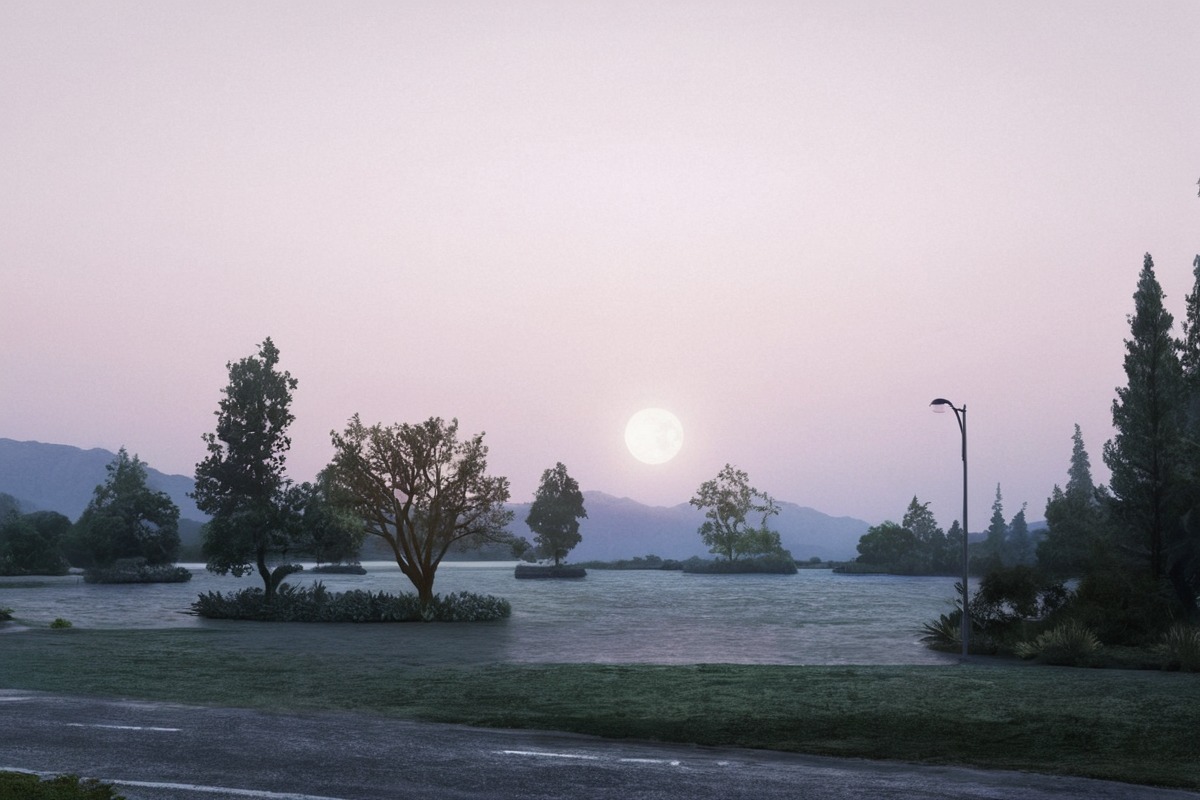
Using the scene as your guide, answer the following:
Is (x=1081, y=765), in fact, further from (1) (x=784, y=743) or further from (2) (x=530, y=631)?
(2) (x=530, y=631)

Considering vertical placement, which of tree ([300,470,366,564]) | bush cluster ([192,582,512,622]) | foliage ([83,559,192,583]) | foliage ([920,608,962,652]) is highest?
tree ([300,470,366,564])

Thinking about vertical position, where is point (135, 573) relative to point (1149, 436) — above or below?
below

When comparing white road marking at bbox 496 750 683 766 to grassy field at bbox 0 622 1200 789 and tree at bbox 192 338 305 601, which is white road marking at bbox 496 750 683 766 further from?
tree at bbox 192 338 305 601

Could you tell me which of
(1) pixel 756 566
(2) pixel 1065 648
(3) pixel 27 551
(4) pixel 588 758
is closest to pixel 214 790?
(4) pixel 588 758

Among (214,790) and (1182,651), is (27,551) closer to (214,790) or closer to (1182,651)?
(1182,651)

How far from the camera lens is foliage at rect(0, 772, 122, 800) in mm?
10234

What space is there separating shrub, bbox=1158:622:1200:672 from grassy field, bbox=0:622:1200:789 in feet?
13.6

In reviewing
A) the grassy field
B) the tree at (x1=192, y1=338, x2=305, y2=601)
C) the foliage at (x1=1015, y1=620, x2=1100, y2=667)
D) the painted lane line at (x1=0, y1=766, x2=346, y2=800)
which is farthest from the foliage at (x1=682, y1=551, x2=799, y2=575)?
the painted lane line at (x1=0, y1=766, x2=346, y2=800)

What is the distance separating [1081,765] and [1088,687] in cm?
846

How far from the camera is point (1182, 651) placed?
2992 cm

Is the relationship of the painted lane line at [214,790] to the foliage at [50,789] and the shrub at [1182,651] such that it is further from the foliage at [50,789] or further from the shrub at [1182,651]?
the shrub at [1182,651]

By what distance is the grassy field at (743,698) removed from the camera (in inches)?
635

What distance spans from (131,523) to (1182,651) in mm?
116358

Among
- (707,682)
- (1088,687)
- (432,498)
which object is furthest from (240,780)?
(432,498)
